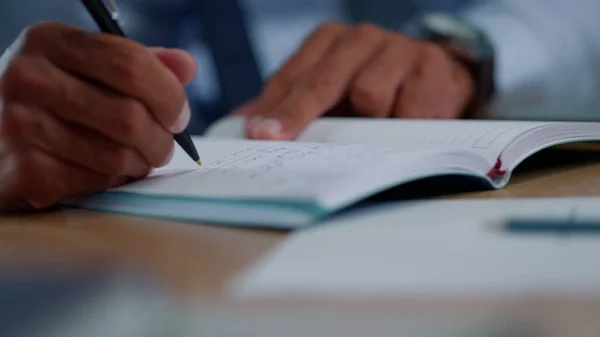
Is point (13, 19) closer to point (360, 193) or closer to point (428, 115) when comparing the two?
point (428, 115)

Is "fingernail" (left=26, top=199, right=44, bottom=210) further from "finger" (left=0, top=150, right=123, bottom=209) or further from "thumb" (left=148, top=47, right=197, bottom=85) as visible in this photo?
"thumb" (left=148, top=47, right=197, bottom=85)

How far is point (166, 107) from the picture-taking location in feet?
1.43

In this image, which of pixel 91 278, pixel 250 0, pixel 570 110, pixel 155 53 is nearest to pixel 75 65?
pixel 155 53

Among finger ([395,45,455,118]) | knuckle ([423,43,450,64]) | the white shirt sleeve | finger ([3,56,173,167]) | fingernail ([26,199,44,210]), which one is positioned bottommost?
fingernail ([26,199,44,210])

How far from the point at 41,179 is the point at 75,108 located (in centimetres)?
5

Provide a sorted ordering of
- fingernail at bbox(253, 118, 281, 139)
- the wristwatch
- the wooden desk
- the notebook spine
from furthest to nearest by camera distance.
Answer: the wristwatch < fingernail at bbox(253, 118, 281, 139) < the notebook spine < the wooden desk

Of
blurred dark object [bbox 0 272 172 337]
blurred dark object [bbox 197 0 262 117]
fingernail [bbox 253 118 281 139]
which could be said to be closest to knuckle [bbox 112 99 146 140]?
blurred dark object [bbox 0 272 172 337]

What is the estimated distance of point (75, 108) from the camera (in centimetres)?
43

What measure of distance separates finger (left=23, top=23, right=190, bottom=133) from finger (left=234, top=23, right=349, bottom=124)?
0.41 m

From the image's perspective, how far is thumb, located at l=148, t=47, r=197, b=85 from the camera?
450 millimetres

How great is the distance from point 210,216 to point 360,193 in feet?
0.28

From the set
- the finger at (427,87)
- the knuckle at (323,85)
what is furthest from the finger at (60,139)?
the finger at (427,87)

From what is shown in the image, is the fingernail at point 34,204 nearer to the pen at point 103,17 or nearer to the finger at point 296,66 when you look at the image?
the pen at point 103,17

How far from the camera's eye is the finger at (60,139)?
433 millimetres
